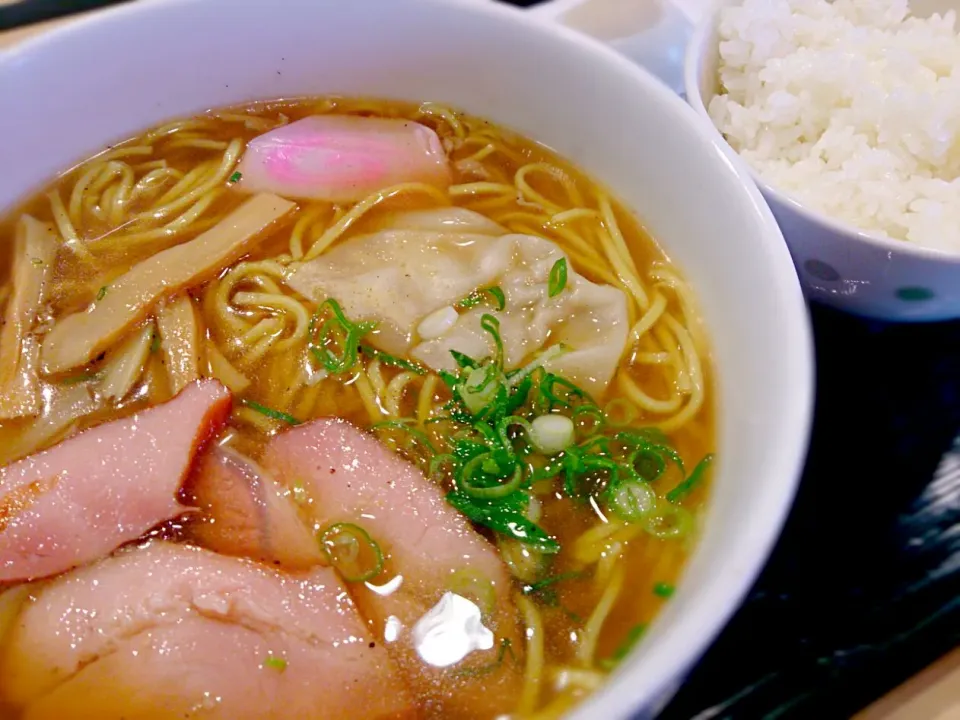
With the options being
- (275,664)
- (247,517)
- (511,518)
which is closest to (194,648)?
(275,664)

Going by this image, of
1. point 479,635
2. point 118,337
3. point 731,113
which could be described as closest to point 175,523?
point 118,337

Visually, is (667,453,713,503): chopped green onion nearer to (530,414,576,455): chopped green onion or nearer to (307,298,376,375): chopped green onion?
(530,414,576,455): chopped green onion

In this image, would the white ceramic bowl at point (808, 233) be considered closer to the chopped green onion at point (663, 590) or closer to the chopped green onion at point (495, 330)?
the chopped green onion at point (495, 330)

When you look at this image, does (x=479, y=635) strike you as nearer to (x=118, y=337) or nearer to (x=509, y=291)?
(x=509, y=291)

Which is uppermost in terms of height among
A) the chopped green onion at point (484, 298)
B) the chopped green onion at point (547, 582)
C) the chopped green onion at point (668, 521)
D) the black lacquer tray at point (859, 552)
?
the chopped green onion at point (484, 298)

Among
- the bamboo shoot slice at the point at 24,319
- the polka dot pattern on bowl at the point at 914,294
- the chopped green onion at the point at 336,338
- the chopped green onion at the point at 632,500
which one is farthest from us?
the polka dot pattern on bowl at the point at 914,294

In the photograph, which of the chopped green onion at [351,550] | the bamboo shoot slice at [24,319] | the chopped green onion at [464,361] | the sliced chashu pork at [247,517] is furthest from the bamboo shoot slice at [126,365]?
the chopped green onion at [464,361]
